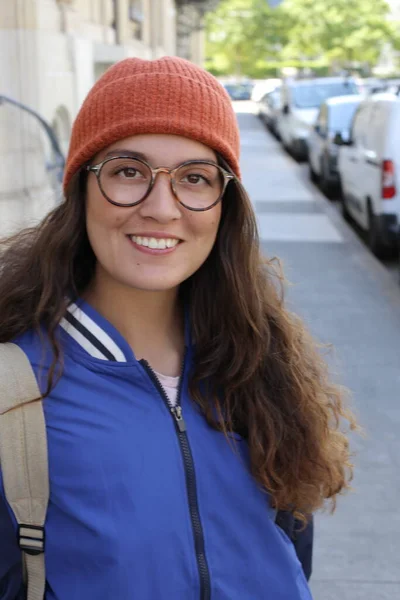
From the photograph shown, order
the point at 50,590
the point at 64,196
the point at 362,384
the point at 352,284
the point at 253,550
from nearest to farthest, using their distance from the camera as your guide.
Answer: the point at 50,590
the point at 253,550
the point at 64,196
the point at 362,384
the point at 352,284

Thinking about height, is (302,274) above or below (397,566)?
below

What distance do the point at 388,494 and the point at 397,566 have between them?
2.12 ft

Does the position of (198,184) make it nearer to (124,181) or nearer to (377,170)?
(124,181)

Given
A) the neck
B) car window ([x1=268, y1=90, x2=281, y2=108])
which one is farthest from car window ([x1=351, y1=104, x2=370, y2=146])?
car window ([x1=268, y1=90, x2=281, y2=108])

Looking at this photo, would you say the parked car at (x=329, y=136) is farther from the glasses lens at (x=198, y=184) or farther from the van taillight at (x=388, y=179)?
the glasses lens at (x=198, y=184)

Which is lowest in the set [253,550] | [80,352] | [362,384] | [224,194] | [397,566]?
[362,384]

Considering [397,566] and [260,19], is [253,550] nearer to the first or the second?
[397,566]

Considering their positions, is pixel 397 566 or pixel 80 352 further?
pixel 397 566

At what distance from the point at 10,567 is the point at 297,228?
1026cm

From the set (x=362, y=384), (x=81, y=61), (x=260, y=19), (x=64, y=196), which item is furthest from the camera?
(x=260, y=19)

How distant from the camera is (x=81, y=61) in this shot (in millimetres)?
11227

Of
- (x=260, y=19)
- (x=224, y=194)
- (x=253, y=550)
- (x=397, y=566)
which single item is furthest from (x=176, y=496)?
(x=260, y=19)

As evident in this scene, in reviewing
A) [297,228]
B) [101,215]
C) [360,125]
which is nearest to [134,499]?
[101,215]

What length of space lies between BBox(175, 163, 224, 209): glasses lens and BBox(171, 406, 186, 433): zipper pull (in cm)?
36
